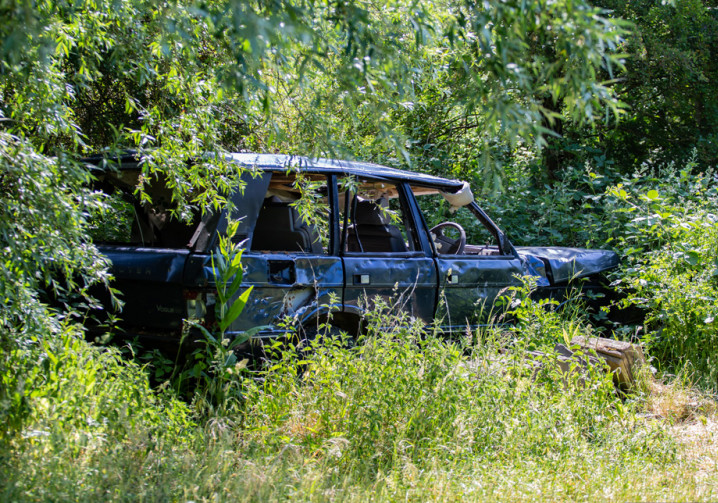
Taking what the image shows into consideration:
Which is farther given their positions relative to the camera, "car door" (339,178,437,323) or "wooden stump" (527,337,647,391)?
"wooden stump" (527,337,647,391)

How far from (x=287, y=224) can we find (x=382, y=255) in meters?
0.77

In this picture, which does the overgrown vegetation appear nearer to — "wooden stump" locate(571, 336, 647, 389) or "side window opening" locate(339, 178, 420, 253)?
"wooden stump" locate(571, 336, 647, 389)

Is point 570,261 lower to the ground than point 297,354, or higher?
higher

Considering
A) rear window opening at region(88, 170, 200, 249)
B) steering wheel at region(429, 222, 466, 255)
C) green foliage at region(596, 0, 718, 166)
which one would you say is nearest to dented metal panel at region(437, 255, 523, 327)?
steering wheel at region(429, 222, 466, 255)

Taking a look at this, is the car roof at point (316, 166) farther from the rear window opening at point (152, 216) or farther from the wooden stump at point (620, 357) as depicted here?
the wooden stump at point (620, 357)

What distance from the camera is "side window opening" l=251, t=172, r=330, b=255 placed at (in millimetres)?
4805

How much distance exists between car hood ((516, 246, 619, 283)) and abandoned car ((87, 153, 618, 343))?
0.24 meters

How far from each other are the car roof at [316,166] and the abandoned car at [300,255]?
12 millimetres

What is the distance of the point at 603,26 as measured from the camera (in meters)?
2.73

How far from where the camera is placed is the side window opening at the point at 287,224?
4.80m

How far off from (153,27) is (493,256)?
3368 millimetres

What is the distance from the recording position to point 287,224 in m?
4.91

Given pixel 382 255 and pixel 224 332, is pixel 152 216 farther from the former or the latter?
pixel 382 255

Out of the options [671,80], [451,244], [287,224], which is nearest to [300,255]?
[287,224]
